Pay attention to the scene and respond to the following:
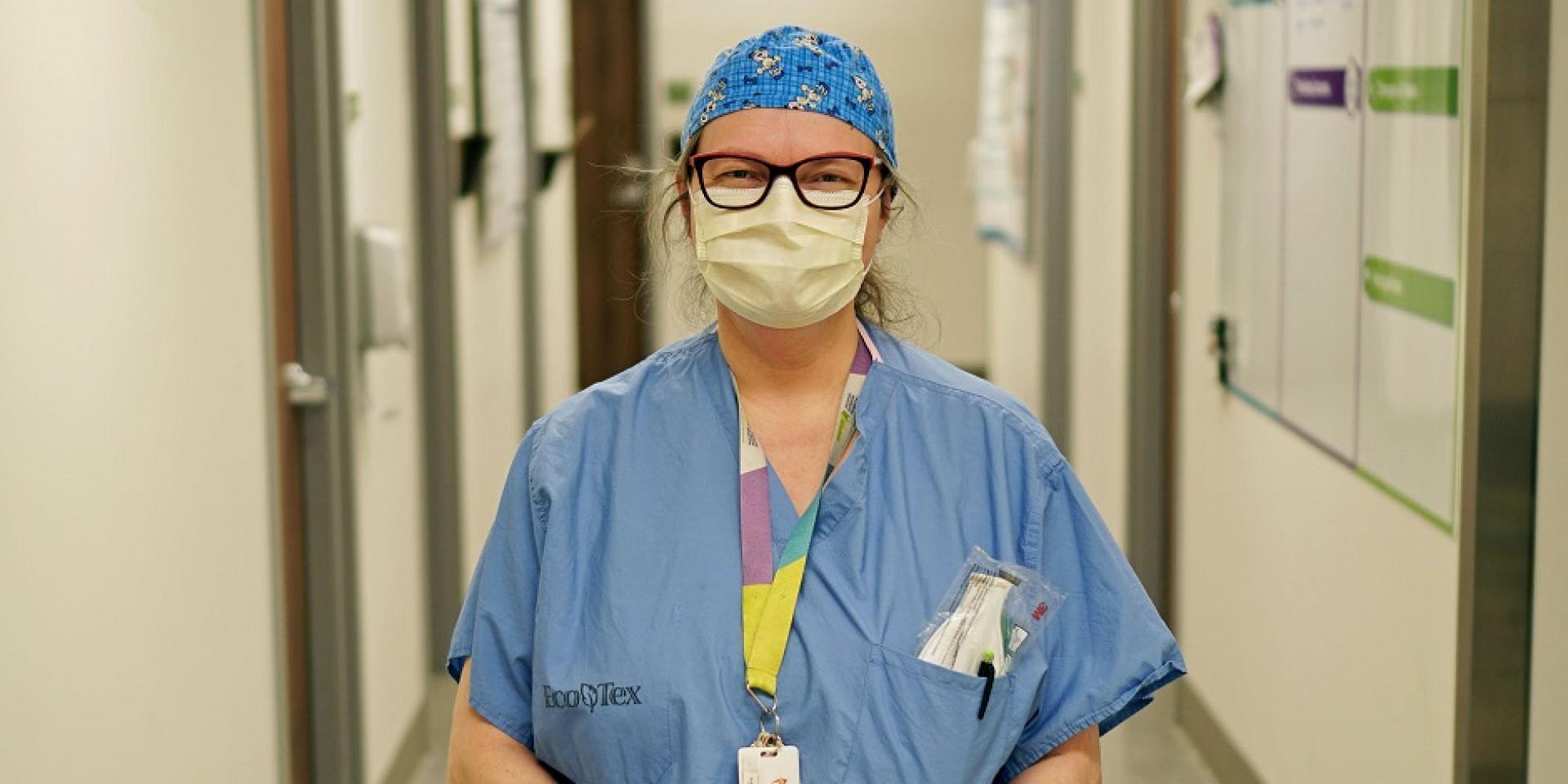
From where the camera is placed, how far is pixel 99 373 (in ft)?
6.66

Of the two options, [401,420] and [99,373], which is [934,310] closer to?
[99,373]

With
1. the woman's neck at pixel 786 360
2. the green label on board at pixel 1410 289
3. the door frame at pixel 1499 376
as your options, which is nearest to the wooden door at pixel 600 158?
the green label on board at pixel 1410 289

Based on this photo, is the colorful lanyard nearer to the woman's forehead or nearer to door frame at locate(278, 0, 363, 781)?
the woman's forehead

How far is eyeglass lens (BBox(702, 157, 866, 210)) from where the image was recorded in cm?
154

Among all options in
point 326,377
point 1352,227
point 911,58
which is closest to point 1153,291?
point 1352,227

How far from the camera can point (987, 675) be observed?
1439mm

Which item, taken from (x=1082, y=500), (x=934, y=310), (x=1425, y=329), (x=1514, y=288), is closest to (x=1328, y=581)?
(x=1425, y=329)

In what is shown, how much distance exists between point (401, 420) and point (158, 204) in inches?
67.9

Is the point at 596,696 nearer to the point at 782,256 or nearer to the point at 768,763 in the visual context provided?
the point at 768,763

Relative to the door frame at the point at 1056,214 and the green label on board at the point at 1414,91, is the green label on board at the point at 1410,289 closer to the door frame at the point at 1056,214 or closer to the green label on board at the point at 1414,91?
the green label on board at the point at 1414,91

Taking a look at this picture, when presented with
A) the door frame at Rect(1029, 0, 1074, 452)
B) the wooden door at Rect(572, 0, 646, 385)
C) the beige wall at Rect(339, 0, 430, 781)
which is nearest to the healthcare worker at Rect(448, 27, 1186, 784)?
the beige wall at Rect(339, 0, 430, 781)

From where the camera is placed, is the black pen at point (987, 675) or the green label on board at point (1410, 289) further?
the green label on board at point (1410, 289)

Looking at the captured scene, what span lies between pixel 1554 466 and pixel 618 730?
1245 mm

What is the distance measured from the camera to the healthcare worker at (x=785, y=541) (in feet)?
4.70
